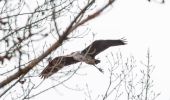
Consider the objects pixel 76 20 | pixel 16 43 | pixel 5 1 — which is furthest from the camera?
pixel 5 1

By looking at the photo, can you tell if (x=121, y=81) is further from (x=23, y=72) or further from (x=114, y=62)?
(x=23, y=72)

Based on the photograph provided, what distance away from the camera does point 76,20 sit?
2.77 meters

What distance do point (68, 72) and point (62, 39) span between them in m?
2.77

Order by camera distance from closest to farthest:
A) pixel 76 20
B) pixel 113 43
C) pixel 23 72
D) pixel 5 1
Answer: pixel 76 20 → pixel 23 72 → pixel 5 1 → pixel 113 43

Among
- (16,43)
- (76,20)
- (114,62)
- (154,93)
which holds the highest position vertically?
(76,20)

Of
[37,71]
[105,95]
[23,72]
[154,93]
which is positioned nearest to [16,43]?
[37,71]

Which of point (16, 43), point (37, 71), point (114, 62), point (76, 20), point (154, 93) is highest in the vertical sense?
point (76, 20)

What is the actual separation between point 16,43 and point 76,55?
681mm

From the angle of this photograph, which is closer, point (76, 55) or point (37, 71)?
point (76, 55)

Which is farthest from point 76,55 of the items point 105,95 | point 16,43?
point 105,95

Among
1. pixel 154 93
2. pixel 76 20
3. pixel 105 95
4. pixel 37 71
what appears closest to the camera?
pixel 76 20

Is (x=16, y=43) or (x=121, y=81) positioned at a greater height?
(x=16, y=43)

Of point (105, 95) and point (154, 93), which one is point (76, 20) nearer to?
point (105, 95)

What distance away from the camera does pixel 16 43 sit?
4.30 m
